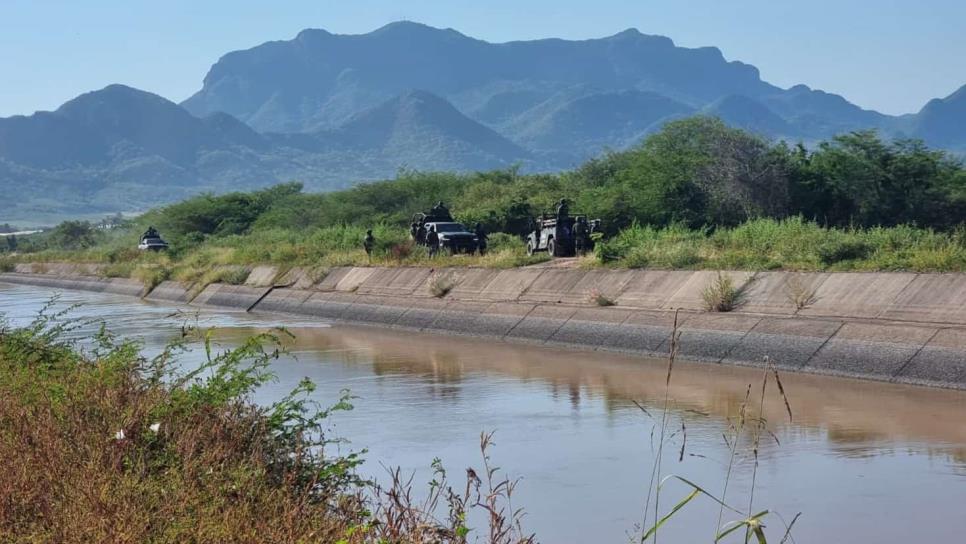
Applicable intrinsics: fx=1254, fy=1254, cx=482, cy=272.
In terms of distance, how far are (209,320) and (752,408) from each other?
83.2ft

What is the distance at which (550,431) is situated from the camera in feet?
50.0

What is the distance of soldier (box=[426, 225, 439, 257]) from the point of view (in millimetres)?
42316

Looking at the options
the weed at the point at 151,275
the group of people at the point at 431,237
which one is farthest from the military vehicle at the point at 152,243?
the group of people at the point at 431,237

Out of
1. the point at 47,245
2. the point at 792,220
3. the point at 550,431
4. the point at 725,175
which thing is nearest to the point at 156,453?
the point at 550,431

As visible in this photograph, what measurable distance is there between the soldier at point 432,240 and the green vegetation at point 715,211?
0.82 m

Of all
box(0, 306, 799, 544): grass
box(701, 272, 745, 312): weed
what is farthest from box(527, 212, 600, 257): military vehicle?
box(0, 306, 799, 544): grass

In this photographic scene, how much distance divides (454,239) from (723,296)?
19.3 m

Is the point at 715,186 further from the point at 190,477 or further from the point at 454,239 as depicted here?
the point at 190,477

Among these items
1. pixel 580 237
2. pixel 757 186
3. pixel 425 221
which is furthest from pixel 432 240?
pixel 757 186

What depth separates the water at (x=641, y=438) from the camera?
10.6 m

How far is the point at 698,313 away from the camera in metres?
23.8

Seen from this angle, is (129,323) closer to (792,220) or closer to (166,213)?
(792,220)

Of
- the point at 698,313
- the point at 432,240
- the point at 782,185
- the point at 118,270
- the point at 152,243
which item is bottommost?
the point at 118,270

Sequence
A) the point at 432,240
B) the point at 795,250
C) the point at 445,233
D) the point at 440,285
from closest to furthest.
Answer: the point at 795,250 < the point at 440,285 < the point at 445,233 < the point at 432,240
